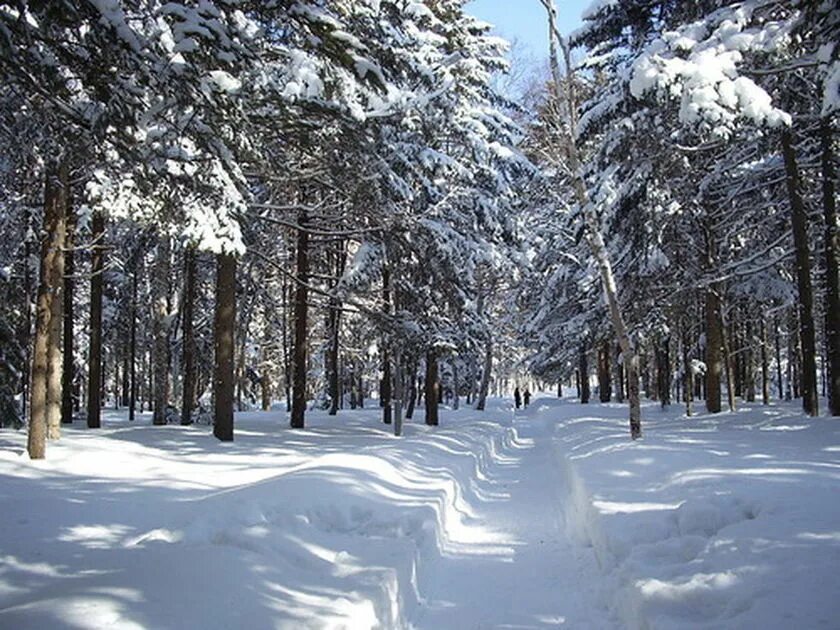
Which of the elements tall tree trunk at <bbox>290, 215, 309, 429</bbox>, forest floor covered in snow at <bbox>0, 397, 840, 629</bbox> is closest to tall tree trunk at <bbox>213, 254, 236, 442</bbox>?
tall tree trunk at <bbox>290, 215, 309, 429</bbox>

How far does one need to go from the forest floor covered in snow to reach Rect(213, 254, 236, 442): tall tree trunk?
3104mm

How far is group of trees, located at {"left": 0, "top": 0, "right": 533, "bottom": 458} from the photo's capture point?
5254 mm

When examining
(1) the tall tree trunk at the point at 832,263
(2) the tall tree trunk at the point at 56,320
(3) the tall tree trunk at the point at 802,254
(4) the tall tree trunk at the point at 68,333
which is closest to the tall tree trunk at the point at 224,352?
(2) the tall tree trunk at the point at 56,320

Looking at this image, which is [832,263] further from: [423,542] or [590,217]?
[423,542]

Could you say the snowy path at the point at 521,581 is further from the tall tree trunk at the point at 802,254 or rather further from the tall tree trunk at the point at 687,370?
the tall tree trunk at the point at 687,370

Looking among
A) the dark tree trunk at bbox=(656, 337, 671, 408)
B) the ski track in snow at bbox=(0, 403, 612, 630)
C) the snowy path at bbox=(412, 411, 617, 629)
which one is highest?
the dark tree trunk at bbox=(656, 337, 671, 408)

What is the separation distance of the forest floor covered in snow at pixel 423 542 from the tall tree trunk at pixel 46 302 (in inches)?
23.3

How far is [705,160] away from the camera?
53.1 ft

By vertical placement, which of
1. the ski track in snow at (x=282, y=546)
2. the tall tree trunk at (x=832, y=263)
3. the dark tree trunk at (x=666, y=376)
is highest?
the tall tree trunk at (x=832, y=263)

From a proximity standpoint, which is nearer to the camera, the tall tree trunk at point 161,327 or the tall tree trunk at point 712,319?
the tall tree trunk at point 712,319

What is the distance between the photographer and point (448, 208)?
1767 centimetres

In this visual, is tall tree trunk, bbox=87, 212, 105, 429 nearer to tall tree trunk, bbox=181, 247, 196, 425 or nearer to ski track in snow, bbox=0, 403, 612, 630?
tall tree trunk, bbox=181, 247, 196, 425

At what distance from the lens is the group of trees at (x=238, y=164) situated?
5.25 metres

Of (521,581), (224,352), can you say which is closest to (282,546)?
(521,581)
